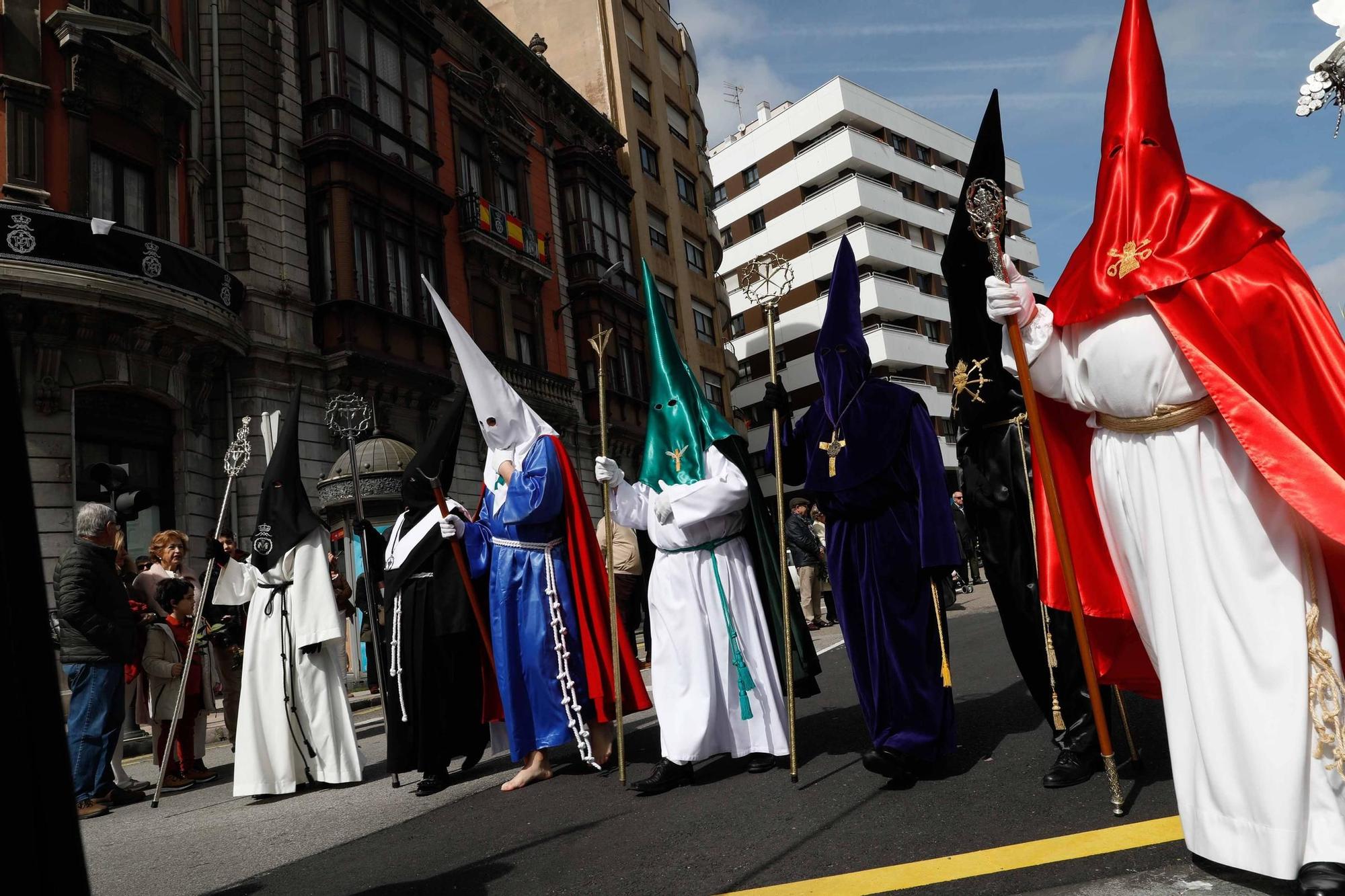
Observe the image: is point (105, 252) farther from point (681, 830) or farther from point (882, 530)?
point (681, 830)

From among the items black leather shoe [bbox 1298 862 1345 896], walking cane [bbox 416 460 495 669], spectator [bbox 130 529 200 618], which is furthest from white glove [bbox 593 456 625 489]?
spectator [bbox 130 529 200 618]

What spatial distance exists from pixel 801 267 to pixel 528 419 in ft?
123

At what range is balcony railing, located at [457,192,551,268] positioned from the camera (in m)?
21.1

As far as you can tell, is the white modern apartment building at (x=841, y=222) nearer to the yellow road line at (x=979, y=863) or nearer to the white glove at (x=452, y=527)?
the white glove at (x=452, y=527)

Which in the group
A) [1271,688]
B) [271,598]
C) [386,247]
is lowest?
[1271,688]

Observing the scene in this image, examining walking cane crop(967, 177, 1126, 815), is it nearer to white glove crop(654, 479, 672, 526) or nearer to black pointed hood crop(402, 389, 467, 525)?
white glove crop(654, 479, 672, 526)

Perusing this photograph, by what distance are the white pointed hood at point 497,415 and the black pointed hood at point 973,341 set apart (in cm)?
244

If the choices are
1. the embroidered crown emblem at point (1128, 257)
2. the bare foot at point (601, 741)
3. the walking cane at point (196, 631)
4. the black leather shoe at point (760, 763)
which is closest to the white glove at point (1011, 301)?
the embroidered crown emblem at point (1128, 257)

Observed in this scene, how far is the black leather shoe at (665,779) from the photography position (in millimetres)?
4742

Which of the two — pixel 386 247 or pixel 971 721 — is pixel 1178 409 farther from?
pixel 386 247

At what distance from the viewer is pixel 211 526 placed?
568 inches

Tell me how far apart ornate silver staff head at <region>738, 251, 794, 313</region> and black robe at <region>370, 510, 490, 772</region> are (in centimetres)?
239

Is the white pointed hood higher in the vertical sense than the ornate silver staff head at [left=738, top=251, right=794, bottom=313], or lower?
lower

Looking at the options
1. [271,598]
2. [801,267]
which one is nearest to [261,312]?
[271,598]
